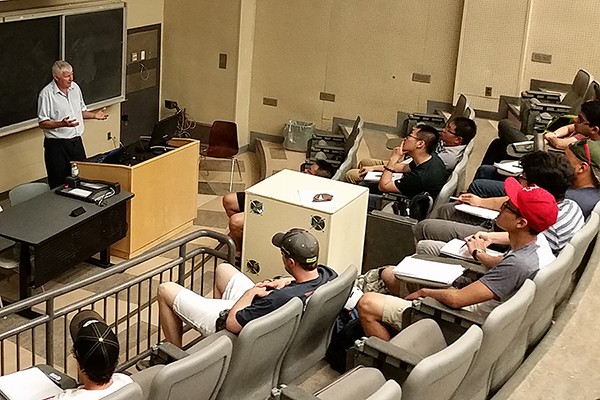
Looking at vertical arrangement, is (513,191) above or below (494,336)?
above

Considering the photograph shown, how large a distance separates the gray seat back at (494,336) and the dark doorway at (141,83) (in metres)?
7.27

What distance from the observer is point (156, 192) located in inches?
306

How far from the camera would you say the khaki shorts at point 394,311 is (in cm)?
455

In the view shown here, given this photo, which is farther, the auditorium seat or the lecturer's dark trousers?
the lecturer's dark trousers

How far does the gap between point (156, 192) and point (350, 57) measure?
3.71 meters

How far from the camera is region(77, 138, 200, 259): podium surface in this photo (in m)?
7.45

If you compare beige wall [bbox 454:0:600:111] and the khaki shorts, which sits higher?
beige wall [bbox 454:0:600:111]

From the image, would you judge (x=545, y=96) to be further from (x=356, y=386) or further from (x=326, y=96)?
(x=356, y=386)

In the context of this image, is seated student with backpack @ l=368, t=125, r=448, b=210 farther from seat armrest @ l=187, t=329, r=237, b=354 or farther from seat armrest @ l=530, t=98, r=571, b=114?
seat armrest @ l=187, t=329, r=237, b=354

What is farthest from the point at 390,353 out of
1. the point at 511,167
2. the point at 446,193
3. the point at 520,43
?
the point at 520,43

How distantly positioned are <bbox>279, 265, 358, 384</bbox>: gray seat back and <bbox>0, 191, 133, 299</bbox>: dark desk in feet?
8.18

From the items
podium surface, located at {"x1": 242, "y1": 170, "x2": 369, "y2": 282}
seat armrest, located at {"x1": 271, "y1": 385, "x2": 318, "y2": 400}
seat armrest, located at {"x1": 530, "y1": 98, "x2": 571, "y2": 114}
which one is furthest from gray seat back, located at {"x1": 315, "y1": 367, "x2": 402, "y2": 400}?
seat armrest, located at {"x1": 530, "y1": 98, "x2": 571, "y2": 114}

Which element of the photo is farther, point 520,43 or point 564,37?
point 520,43

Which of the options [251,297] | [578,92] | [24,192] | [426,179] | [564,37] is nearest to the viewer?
[251,297]
